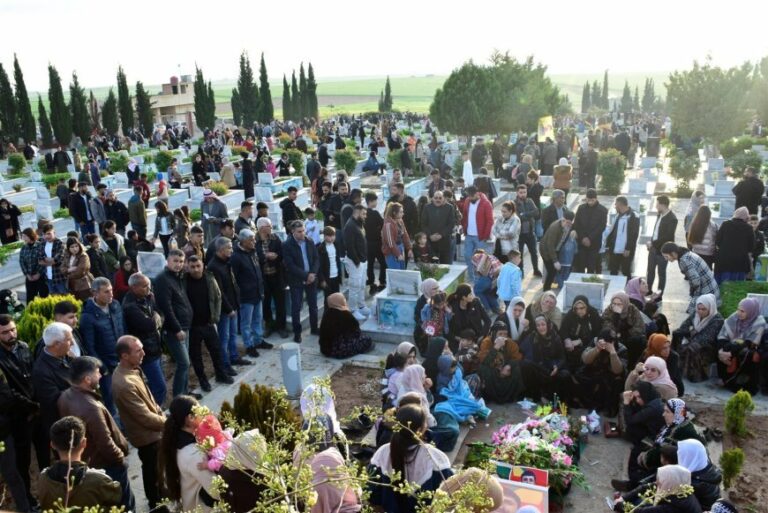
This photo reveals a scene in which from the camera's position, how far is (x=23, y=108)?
39531 millimetres

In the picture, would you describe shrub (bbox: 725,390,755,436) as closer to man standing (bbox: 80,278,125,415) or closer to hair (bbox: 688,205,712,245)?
hair (bbox: 688,205,712,245)

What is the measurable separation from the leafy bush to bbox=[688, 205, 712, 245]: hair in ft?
29.7

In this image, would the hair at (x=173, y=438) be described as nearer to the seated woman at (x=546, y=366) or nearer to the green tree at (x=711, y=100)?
the seated woman at (x=546, y=366)

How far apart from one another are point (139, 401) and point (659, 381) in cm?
474

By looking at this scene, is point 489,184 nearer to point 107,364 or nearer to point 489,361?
point 489,361

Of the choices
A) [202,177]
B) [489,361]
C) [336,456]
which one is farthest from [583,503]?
[202,177]

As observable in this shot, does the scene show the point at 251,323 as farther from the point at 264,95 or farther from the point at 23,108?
the point at 264,95

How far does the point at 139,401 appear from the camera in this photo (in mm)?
5367

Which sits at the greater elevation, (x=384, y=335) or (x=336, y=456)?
(x=336, y=456)

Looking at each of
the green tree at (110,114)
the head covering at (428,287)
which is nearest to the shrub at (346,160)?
the head covering at (428,287)

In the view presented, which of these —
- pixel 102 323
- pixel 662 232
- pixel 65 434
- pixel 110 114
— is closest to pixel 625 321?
pixel 662 232

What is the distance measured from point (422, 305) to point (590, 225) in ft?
11.2

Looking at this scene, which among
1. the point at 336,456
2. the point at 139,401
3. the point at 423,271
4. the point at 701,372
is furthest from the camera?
the point at 423,271

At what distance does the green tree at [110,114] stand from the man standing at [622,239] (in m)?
41.2
